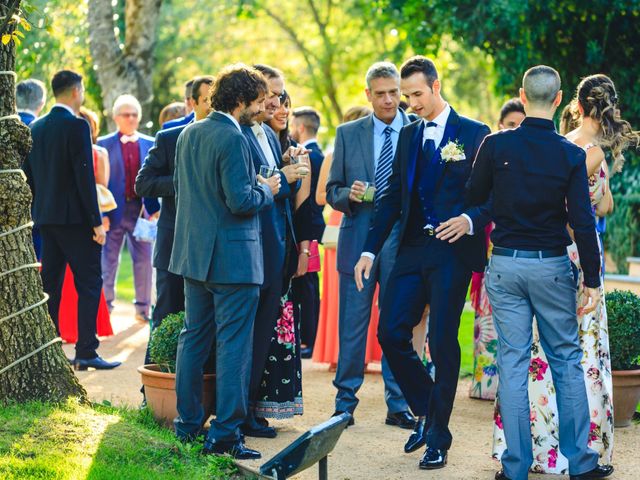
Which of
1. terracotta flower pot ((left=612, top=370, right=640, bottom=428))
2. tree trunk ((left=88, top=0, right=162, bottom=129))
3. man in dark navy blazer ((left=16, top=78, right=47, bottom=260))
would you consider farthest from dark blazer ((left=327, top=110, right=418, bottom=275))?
tree trunk ((left=88, top=0, right=162, bottom=129))

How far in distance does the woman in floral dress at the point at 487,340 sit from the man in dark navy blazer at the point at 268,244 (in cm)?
193

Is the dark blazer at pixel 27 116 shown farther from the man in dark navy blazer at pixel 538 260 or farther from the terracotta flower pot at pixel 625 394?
the terracotta flower pot at pixel 625 394

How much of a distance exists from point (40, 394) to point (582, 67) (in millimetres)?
10439

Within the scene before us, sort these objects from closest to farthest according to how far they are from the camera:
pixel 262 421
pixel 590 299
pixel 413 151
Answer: pixel 590 299, pixel 413 151, pixel 262 421

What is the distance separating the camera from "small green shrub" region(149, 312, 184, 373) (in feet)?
23.1

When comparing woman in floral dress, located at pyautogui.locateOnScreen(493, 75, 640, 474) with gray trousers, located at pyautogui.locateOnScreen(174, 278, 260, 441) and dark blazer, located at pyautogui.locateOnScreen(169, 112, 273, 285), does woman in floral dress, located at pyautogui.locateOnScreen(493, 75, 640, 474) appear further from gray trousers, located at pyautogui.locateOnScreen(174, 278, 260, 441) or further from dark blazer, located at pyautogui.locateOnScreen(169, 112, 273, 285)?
dark blazer, located at pyautogui.locateOnScreen(169, 112, 273, 285)

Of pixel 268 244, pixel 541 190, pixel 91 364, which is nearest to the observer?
pixel 541 190

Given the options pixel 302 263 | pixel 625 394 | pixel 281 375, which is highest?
pixel 302 263

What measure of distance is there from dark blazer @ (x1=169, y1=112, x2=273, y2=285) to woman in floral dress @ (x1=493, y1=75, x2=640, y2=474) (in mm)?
1718

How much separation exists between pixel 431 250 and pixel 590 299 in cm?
96

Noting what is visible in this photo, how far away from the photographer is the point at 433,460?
6301 millimetres

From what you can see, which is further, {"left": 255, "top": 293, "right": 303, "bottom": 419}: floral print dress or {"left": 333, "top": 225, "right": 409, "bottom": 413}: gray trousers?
{"left": 333, "top": 225, "right": 409, "bottom": 413}: gray trousers

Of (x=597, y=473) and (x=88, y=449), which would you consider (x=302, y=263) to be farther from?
(x=597, y=473)

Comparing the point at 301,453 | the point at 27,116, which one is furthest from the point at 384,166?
the point at 27,116
